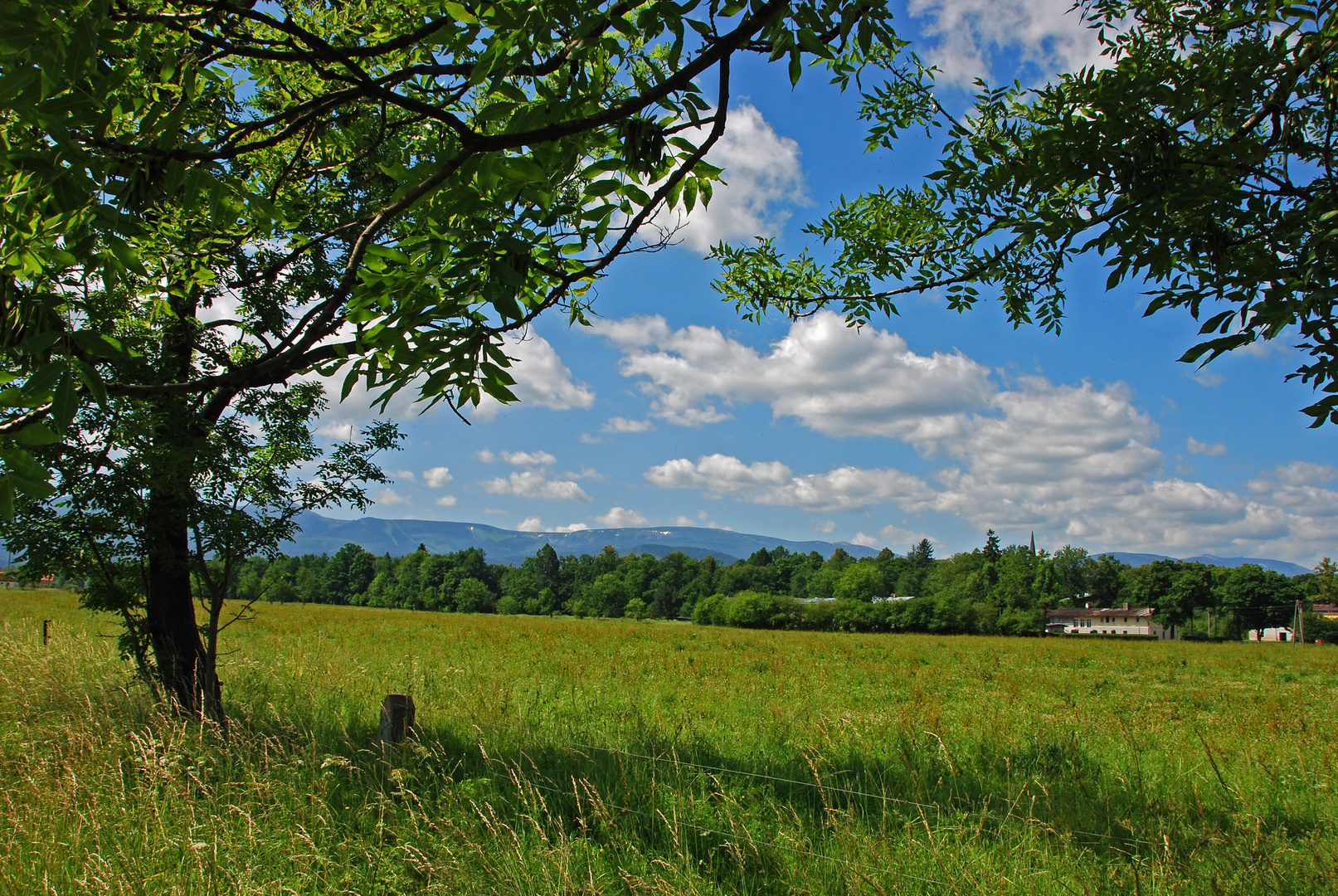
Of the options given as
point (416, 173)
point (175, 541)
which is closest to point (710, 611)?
point (175, 541)

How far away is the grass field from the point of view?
3773 mm

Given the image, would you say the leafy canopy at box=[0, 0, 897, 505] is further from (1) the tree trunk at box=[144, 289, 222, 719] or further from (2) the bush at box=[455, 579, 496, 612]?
(2) the bush at box=[455, 579, 496, 612]

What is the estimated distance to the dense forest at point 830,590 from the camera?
64688 mm

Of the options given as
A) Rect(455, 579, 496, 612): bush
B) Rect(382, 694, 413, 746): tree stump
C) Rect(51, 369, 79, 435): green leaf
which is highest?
Rect(51, 369, 79, 435): green leaf

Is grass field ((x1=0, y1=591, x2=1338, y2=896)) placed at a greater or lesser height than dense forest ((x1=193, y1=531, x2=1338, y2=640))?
greater

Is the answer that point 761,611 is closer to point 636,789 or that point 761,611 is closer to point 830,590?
point 830,590

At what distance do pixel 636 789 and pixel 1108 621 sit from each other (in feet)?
410

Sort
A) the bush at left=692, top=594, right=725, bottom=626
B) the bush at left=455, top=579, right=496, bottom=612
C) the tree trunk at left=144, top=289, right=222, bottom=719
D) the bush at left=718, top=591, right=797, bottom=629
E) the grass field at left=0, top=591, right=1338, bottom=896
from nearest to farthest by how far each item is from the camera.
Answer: the grass field at left=0, top=591, right=1338, bottom=896 < the tree trunk at left=144, top=289, right=222, bottom=719 < the bush at left=718, top=591, right=797, bottom=629 < the bush at left=692, top=594, right=725, bottom=626 < the bush at left=455, top=579, right=496, bottom=612

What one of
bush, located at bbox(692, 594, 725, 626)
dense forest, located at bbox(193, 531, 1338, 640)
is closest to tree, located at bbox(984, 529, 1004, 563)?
dense forest, located at bbox(193, 531, 1338, 640)

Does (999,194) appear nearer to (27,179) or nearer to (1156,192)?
(1156,192)

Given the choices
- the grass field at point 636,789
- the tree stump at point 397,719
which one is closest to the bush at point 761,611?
the grass field at point 636,789

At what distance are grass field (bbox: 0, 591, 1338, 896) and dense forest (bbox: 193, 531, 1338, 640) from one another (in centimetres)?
5286

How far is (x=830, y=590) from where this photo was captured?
113500mm

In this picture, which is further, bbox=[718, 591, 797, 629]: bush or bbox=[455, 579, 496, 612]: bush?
bbox=[455, 579, 496, 612]: bush
